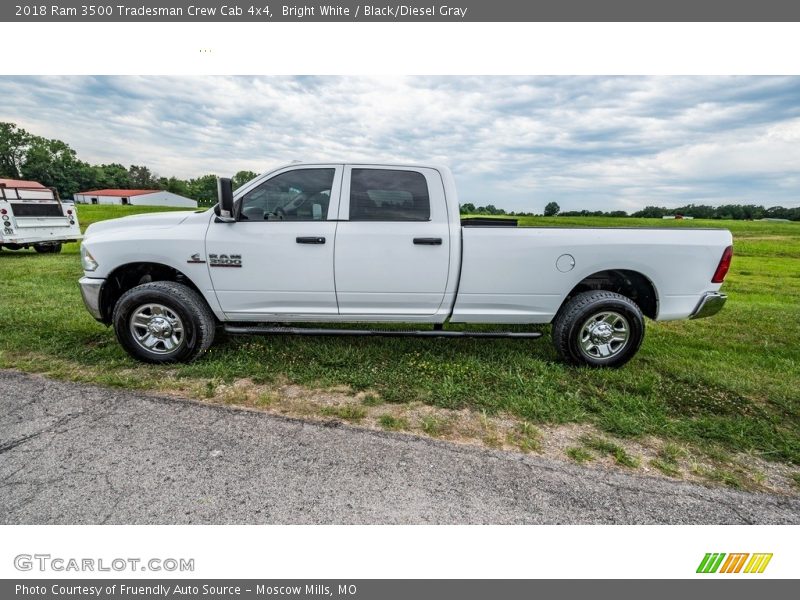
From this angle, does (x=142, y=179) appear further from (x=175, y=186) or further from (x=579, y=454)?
(x=579, y=454)

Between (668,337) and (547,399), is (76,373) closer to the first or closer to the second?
(547,399)

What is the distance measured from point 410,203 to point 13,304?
598cm

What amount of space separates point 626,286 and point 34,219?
45.4 feet

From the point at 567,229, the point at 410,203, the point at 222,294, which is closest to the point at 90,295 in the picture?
the point at 222,294

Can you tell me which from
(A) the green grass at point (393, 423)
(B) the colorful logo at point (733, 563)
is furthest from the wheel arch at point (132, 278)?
(B) the colorful logo at point (733, 563)

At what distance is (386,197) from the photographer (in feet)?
12.4

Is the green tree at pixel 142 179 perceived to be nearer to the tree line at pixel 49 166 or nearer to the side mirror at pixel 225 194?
the tree line at pixel 49 166

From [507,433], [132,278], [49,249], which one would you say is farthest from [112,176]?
[507,433]

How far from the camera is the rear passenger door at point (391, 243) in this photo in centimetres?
368

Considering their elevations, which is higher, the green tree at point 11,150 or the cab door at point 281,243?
the green tree at point 11,150

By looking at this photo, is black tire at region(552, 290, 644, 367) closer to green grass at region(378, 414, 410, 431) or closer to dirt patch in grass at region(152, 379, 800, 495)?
dirt patch in grass at region(152, 379, 800, 495)

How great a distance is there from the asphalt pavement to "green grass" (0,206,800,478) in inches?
15.3

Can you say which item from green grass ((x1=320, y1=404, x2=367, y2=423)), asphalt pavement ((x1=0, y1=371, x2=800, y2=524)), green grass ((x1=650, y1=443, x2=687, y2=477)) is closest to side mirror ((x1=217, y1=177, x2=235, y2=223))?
asphalt pavement ((x1=0, y1=371, x2=800, y2=524))

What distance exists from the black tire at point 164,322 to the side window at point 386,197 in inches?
67.6
